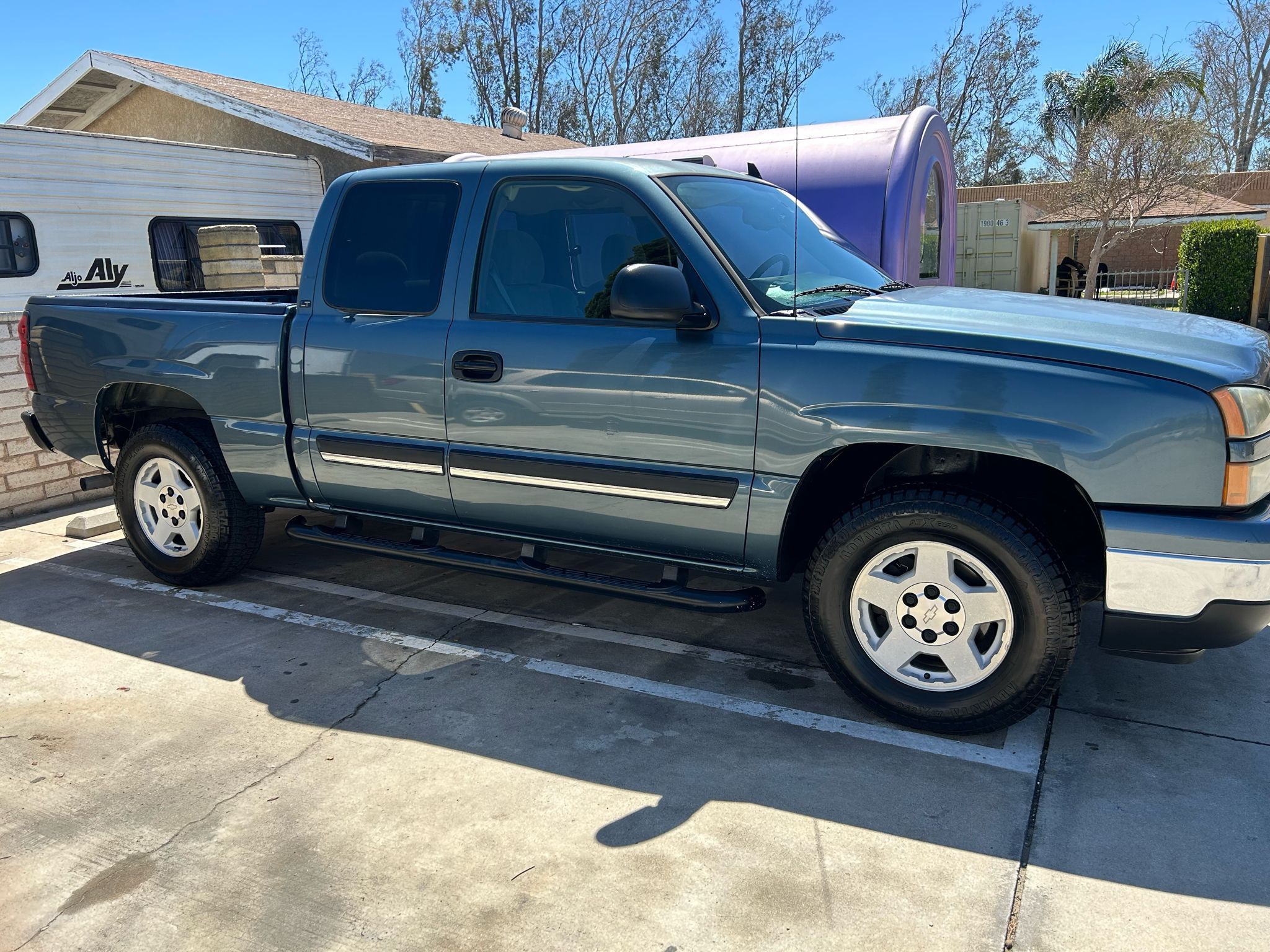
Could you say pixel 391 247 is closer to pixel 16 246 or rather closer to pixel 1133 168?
pixel 16 246

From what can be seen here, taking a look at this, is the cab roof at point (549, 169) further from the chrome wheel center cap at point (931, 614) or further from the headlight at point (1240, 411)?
the headlight at point (1240, 411)

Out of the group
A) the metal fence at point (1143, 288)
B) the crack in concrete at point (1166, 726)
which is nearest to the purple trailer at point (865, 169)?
the crack in concrete at point (1166, 726)

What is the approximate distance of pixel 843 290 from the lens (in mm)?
4094

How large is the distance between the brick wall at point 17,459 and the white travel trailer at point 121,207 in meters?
1.27

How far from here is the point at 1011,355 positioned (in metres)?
3.23

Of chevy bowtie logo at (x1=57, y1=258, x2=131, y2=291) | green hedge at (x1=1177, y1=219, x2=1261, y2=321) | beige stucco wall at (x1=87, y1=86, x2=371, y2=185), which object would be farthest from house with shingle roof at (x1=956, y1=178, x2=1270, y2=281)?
chevy bowtie logo at (x1=57, y1=258, x2=131, y2=291)

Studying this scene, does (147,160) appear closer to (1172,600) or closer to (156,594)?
(156,594)

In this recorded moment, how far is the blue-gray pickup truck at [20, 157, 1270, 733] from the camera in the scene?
3.12 meters

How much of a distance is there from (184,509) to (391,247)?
6.26 ft

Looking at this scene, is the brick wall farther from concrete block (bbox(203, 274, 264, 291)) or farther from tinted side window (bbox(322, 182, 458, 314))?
tinted side window (bbox(322, 182, 458, 314))

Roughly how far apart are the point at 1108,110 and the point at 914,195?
30.8m

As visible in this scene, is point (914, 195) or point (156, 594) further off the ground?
point (914, 195)

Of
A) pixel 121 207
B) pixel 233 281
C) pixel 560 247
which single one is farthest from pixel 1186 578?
pixel 121 207

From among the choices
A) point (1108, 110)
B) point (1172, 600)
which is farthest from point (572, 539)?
point (1108, 110)
